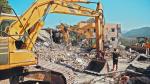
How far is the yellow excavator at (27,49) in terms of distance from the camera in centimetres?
902

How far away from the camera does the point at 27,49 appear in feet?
32.8

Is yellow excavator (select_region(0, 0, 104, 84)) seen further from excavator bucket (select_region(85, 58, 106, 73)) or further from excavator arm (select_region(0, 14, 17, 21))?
excavator bucket (select_region(85, 58, 106, 73))

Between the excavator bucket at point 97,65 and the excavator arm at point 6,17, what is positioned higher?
the excavator arm at point 6,17

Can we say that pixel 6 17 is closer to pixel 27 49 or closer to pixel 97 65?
pixel 27 49

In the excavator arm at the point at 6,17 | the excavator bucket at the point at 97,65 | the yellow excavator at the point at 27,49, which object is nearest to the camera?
the yellow excavator at the point at 27,49

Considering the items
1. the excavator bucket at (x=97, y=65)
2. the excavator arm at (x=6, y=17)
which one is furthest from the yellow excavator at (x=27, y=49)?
the excavator bucket at (x=97, y=65)

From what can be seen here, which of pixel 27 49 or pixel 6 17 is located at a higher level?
pixel 6 17

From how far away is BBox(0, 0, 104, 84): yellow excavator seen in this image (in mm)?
9016

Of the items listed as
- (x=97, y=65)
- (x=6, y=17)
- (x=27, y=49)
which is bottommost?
(x=97, y=65)

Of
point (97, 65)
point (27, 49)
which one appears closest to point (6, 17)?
point (27, 49)

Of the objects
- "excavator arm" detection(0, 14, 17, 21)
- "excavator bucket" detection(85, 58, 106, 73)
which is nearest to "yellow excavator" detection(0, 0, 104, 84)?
"excavator arm" detection(0, 14, 17, 21)

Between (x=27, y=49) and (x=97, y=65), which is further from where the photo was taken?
(x=97, y=65)

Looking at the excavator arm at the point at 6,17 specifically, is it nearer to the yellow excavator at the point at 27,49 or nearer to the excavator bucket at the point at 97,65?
the yellow excavator at the point at 27,49

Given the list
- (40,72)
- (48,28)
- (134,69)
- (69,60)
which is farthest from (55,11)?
(48,28)
